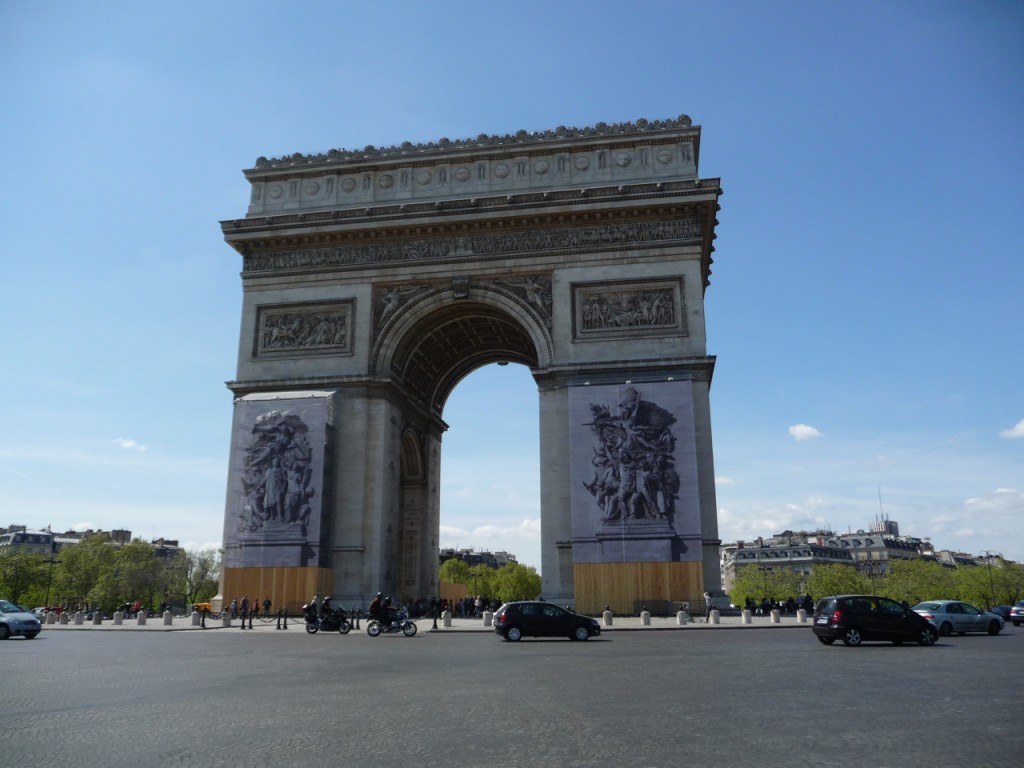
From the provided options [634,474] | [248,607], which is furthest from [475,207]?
[248,607]

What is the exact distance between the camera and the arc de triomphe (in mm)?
29156

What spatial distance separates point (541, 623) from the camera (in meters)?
20.7

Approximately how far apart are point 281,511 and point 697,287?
17.9 meters

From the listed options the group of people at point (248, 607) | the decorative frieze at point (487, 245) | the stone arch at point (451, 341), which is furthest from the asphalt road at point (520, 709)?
the decorative frieze at point (487, 245)

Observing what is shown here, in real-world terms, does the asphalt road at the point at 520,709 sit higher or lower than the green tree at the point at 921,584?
lower

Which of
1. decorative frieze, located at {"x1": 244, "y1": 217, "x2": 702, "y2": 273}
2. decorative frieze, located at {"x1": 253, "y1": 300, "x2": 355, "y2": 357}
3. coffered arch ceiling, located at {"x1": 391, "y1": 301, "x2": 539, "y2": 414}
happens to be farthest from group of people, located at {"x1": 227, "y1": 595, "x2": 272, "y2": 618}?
decorative frieze, located at {"x1": 244, "y1": 217, "x2": 702, "y2": 273}

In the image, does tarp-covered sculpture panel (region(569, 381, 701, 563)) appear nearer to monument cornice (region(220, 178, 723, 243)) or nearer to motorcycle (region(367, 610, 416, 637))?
monument cornice (region(220, 178, 723, 243))

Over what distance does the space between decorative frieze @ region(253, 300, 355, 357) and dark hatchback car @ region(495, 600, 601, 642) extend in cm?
1578

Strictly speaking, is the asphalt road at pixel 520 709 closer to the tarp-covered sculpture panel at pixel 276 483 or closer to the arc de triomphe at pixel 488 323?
the arc de triomphe at pixel 488 323

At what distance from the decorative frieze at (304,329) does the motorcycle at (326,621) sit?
11.5 metres

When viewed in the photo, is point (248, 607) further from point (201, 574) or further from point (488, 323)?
point (201, 574)

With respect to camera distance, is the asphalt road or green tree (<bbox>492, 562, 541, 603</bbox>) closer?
the asphalt road

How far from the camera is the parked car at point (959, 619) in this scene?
74.6 feet

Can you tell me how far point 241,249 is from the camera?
34625 millimetres
